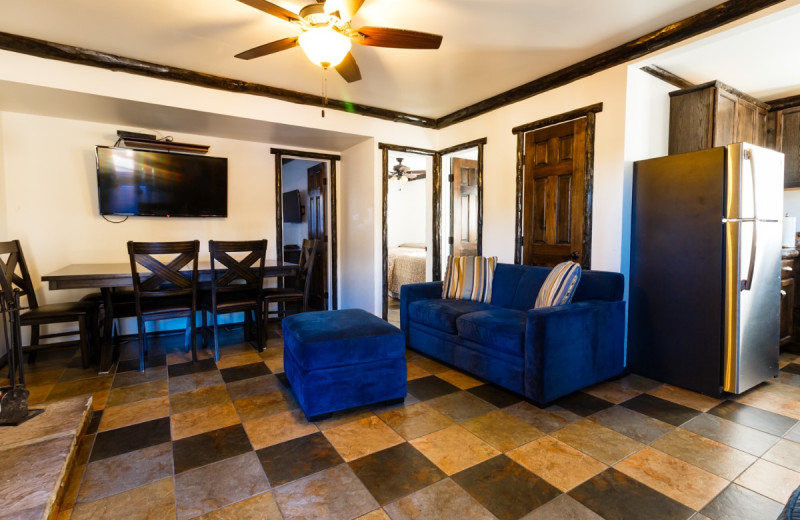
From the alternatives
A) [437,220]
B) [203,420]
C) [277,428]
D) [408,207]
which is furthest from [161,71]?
[408,207]

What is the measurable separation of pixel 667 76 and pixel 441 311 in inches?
108

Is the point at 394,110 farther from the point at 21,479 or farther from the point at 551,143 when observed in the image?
the point at 21,479

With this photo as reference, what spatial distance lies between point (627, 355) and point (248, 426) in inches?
113

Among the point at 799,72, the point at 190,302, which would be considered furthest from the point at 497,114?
the point at 190,302

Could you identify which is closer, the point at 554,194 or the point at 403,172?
the point at 554,194

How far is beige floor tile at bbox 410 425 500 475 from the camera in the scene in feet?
6.12

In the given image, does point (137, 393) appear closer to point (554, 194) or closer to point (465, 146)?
point (554, 194)

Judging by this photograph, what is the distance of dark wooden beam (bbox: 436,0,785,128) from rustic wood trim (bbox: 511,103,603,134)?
0.28 metres

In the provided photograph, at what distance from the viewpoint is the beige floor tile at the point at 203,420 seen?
2180mm

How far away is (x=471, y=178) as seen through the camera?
5098 millimetres

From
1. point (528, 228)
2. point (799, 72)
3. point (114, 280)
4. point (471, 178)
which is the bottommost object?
point (114, 280)

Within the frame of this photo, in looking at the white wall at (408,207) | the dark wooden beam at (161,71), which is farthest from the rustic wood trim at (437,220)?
the white wall at (408,207)

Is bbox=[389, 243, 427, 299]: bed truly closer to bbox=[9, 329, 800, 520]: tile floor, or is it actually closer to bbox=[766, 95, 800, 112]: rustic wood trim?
bbox=[9, 329, 800, 520]: tile floor

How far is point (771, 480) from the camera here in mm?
1732
